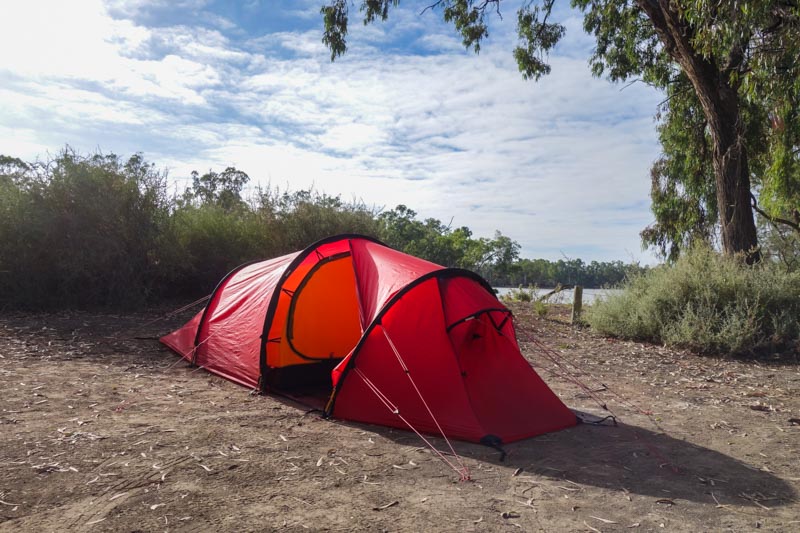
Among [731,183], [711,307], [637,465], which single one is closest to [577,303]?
[711,307]

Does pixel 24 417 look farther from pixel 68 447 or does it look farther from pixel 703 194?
pixel 703 194

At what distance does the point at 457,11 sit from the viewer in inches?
539

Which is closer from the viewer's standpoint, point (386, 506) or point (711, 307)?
point (386, 506)

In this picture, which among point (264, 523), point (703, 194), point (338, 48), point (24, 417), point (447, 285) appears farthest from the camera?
point (703, 194)

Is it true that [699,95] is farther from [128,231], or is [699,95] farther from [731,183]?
[128,231]

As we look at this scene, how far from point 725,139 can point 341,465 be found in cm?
1147

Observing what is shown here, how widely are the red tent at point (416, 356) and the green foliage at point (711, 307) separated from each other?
5.47 meters

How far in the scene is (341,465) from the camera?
445cm

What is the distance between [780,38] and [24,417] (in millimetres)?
10571

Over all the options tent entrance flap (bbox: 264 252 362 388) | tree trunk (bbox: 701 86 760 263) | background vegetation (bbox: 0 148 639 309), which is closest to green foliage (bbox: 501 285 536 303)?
background vegetation (bbox: 0 148 639 309)

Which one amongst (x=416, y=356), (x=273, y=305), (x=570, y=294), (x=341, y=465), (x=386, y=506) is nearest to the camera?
(x=386, y=506)

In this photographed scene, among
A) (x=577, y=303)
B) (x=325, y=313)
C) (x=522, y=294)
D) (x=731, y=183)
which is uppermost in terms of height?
(x=731, y=183)

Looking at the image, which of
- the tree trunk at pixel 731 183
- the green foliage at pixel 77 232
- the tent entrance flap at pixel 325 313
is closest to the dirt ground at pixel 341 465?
the tent entrance flap at pixel 325 313

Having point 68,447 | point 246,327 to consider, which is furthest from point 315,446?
point 246,327
